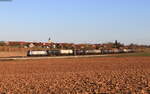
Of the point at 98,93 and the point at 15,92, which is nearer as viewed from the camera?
the point at 98,93

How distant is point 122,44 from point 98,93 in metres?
180

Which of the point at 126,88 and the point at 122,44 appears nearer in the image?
the point at 126,88

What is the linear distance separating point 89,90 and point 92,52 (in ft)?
266

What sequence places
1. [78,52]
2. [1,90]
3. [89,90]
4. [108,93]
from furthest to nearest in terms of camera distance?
[78,52]
[1,90]
[89,90]
[108,93]

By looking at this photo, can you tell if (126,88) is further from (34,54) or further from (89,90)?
(34,54)

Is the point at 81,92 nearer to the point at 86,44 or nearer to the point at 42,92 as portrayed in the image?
the point at 42,92

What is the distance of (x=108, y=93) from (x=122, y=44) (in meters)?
180

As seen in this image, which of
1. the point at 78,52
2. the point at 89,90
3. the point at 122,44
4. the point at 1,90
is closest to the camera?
the point at 89,90

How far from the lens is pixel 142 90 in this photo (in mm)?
15773

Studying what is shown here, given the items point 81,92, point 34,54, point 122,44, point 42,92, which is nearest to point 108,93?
point 81,92

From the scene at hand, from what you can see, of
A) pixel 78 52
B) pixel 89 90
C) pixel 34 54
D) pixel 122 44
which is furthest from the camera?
pixel 122 44

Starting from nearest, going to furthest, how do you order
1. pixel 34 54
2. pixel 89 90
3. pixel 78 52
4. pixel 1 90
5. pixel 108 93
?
pixel 108 93
pixel 89 90
pixel 1 90
pixel 34 54
pixel 78 52

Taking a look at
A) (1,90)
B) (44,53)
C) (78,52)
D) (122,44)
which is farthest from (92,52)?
(122,44)

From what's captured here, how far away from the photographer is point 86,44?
196500mm
